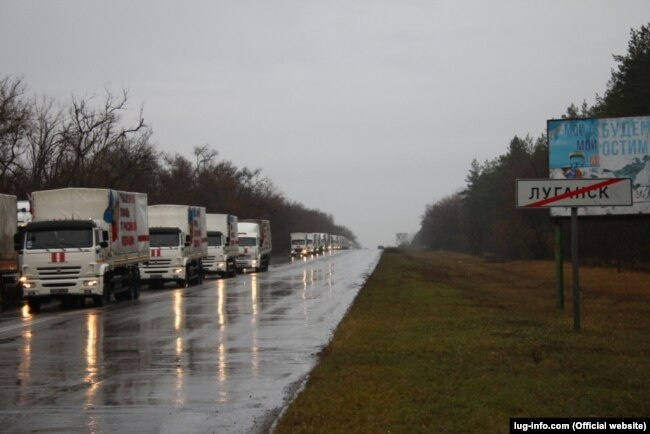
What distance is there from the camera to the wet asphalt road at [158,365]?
371 inches

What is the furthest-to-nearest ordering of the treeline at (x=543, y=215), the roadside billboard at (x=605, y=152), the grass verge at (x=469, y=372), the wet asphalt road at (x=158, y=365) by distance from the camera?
the treeline at (x=543, y=215), the roadside billboard at (x=605, y=152), the wet asphalt road at (x=158, y=365), the grass verge at (x=469, y=372)

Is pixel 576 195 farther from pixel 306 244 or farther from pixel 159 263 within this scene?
pixel 306 244

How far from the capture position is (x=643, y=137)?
25.3 metres

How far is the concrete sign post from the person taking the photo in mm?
17062

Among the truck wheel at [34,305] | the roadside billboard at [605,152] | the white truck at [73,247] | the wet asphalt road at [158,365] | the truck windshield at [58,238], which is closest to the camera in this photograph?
the wet asphalt road at [158,365]

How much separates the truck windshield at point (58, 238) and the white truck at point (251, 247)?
29.4 m

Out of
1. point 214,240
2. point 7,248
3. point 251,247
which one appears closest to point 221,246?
point 214,240

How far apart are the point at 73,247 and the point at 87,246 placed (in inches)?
16.8

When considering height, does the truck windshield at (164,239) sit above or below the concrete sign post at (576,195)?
below

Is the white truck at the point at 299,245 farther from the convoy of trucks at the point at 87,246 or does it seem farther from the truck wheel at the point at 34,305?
the truck wheel at the point at 34,305

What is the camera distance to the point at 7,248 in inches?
1193

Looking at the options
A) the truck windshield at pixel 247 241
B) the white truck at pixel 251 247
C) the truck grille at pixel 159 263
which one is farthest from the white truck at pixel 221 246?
the truck grille at pixel 159 263

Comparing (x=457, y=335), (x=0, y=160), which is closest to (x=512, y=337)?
(x=457, y=335)

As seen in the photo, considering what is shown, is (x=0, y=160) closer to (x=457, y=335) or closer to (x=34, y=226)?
(x=34, y=226)
